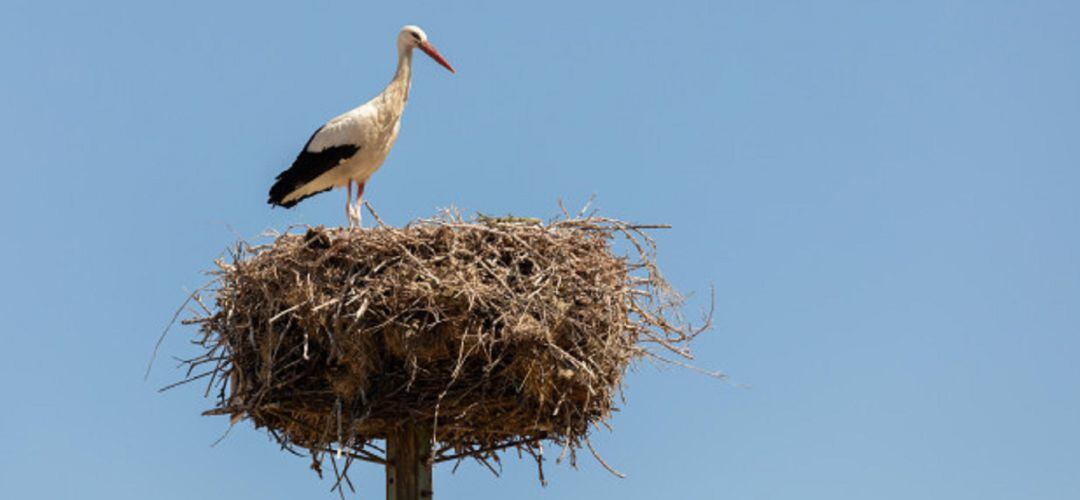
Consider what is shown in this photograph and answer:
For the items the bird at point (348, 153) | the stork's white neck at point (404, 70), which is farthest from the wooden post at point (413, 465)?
the stork's white neck at point (404, 70)

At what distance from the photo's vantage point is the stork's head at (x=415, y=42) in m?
13.3

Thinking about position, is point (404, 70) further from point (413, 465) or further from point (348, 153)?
point (413, 465)

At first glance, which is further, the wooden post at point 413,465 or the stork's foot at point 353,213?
the stork's foot at point 353,213

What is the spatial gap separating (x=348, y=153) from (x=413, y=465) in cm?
326

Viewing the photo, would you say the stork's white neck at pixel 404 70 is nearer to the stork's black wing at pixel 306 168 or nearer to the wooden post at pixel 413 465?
the stork's black wing at pixel 306 168

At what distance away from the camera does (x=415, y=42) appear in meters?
13.4

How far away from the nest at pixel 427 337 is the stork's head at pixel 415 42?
347 cm

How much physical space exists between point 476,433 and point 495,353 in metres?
0.67

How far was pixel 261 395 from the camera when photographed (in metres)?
9.53

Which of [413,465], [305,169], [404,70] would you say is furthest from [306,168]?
[413,465]

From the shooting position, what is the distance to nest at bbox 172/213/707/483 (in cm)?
949

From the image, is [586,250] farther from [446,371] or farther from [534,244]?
[446,371]

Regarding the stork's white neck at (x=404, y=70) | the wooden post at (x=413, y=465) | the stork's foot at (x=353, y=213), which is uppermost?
the stork's white neck at (x=404, y=70)

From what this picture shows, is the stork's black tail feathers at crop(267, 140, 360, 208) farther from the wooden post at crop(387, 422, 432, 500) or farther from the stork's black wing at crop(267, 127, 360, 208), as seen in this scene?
the wooden post at crop(387, 422, 432, 500)
